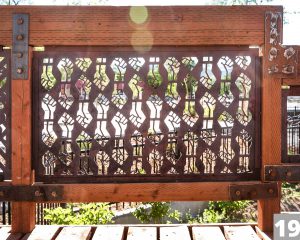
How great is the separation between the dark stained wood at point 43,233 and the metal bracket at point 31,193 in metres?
0.29

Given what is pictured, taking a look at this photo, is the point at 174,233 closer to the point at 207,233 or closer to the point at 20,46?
the point at 207,233

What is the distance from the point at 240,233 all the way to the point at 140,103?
53.2 inches

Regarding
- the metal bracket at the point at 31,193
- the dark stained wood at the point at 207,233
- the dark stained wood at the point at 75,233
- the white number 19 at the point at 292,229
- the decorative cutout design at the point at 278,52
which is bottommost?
the dark stained wood at the point at 75,233

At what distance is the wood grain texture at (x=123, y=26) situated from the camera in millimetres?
3027

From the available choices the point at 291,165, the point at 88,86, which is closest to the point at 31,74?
the point at 88,86

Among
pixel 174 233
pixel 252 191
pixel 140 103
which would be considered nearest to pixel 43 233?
pixel 174 233

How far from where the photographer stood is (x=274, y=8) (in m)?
3.05

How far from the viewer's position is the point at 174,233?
124 inches

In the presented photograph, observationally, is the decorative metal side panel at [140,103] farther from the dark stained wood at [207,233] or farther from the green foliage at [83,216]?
the green foliage at [83,216]

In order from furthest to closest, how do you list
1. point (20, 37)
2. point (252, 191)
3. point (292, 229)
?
point (252, 191)
point (20, 37)
point (292, 229)

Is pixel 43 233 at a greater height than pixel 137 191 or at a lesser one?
lesser

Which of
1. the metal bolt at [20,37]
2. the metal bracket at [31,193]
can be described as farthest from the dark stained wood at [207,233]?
the metal bolt at [20,37]

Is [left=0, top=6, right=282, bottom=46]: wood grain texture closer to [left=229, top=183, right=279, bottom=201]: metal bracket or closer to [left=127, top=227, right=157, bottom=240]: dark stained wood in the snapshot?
[left=229, top=183, right=279, bottom=201]: metal bracket

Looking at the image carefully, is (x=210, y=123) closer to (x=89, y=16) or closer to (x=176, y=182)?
(x=176, y=182)
